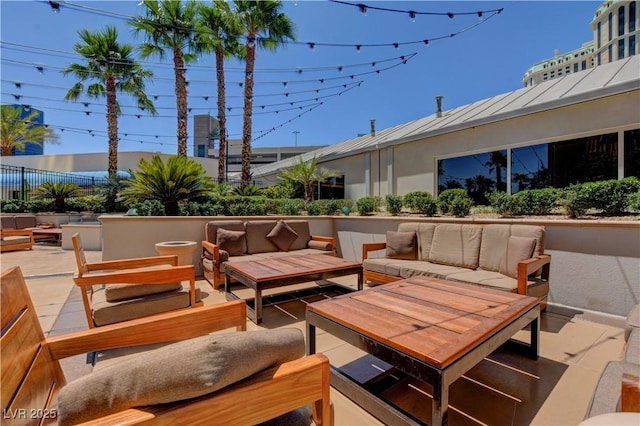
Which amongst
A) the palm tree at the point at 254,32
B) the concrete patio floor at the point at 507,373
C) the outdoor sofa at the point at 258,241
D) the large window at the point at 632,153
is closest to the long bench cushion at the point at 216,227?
the outdoor sofa at the point at 258,241

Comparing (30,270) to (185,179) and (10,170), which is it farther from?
(10,170)

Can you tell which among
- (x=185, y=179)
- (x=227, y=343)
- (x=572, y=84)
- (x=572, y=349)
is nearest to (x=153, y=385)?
(x=227, y=343)

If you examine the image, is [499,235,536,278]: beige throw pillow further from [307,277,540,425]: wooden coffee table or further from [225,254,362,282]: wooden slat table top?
[225,254,362,282]: wooden slat table top

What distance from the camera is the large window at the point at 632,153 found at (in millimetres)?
4875

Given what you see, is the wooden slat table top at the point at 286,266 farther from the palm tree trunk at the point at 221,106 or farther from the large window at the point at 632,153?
the palm tree trunk at the point at 221,106

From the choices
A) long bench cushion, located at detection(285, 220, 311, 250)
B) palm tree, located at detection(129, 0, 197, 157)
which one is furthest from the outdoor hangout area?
palm tree, located at detection(129, 0, 197, 157)

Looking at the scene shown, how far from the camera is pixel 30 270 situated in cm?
609

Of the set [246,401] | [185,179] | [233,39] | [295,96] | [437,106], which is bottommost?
[246,401]

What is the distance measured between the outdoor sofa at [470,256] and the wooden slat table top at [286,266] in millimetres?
742

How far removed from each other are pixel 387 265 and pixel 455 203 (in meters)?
2.01

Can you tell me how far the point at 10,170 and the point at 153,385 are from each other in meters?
15.1

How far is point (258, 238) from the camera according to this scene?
548 cm

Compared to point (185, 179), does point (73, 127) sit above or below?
above

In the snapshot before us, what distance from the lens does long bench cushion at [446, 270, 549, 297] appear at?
127 inches
